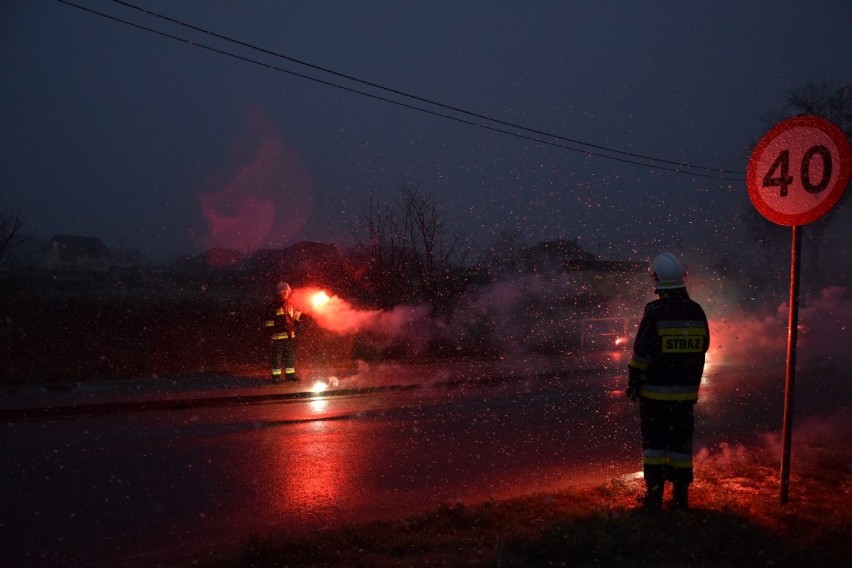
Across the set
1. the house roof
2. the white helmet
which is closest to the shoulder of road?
the white helmet

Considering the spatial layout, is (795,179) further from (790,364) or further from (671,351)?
(671,351)

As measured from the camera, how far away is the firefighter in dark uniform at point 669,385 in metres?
5.02

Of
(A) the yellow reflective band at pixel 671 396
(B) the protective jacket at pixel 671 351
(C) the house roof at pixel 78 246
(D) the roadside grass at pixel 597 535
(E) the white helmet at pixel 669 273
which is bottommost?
(D) the roadside grass at pixel 597 535

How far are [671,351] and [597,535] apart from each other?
1.68m

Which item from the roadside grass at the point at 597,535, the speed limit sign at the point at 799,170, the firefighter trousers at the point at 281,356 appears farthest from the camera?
the firefighter trousers at the point at 281,356

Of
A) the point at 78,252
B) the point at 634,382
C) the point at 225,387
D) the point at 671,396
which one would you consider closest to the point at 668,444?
the point at 671,396

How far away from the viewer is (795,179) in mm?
5039

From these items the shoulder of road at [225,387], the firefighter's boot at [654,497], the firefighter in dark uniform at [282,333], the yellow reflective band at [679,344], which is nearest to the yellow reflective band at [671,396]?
the yellow reflective band at [679,344]

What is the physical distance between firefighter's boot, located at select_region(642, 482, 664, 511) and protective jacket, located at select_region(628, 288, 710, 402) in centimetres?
74

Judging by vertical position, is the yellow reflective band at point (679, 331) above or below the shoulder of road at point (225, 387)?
above

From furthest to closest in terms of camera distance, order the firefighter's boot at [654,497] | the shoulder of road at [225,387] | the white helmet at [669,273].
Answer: the shoulder of road at [225,387] < the white helmet at [669,273] < the firefighter's boot at [654,497]

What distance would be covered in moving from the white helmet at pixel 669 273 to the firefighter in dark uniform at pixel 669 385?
177 millimetres

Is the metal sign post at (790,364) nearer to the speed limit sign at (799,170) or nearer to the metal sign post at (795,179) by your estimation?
the metal sign post at (795,179)

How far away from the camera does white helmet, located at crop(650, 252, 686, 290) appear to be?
522 centimetres
